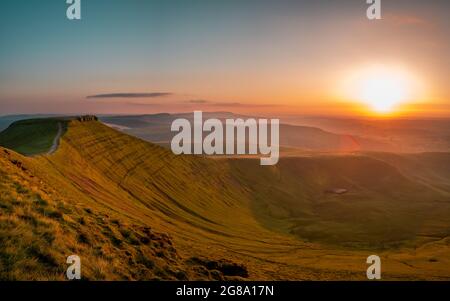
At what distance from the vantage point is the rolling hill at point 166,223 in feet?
82.0

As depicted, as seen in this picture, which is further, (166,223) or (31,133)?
(31,133)

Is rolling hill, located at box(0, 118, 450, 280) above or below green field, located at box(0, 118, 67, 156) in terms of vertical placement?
below

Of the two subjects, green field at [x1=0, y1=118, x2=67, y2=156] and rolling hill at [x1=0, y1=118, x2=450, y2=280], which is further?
green field at [x1=0, y1=118, x2=67, y2=156]

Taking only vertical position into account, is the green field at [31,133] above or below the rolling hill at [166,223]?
above

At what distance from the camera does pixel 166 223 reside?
7944 centimetres

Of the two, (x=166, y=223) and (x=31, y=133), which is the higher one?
(x=31, y=133)

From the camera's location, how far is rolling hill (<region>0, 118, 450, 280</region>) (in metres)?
25.0

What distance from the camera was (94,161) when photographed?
358 feet

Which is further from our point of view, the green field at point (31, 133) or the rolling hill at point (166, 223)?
the green field at point (31, 133)
